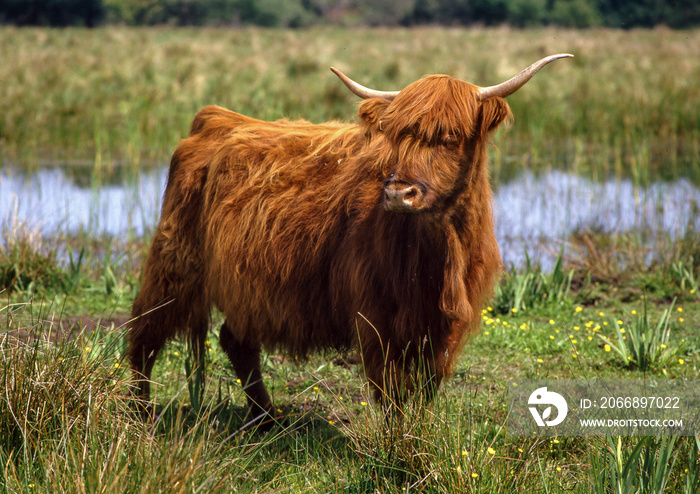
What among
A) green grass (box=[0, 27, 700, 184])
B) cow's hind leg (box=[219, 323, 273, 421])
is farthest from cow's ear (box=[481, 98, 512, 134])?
green grass (box=[0, 27, 700, 184])

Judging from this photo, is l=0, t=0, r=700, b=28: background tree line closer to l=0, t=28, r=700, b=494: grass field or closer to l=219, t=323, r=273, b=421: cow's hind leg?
l=0, t=28, r=700, b=494: grass field

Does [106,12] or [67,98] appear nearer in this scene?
[67,98]

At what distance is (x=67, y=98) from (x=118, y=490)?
11.1 meters

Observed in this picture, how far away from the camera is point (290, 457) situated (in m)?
3.29

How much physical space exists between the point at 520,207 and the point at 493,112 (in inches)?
241

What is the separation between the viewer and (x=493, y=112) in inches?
116

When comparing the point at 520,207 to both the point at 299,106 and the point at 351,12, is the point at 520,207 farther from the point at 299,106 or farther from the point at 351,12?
the point at 351,12

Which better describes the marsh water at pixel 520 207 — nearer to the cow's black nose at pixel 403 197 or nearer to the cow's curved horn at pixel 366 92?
the cow's curved horn at pixel 366 92

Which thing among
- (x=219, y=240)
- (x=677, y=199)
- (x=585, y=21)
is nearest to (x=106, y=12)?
(x=585, y=21)

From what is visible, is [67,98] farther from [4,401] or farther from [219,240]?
[4,401]

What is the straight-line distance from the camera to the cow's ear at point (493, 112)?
2.95 m

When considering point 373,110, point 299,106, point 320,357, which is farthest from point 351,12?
point 373,110

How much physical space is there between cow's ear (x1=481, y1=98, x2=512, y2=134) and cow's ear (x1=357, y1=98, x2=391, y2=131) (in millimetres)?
416

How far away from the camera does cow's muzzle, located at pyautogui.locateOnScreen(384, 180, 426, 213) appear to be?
8.75 ft
